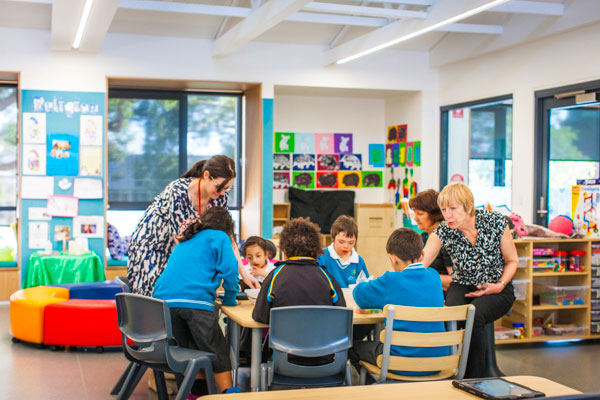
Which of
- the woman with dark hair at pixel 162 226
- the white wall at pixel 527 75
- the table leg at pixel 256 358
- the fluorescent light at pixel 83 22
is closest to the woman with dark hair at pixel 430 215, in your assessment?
the woman with dark hair at pixel 162 226

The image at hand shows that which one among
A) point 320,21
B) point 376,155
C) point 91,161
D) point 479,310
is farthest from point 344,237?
point 376,155

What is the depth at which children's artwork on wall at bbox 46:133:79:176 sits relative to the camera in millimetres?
7988

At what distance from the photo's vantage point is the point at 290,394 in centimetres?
198

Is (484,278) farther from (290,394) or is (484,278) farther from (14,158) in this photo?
(14,158)

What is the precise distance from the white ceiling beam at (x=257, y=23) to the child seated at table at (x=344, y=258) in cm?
210

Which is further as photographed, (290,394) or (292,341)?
(292,341)

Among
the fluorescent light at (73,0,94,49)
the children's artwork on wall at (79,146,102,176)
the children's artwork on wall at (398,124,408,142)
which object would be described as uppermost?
the fluorescent light at (73,0,94,49)

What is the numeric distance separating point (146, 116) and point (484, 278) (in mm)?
5910

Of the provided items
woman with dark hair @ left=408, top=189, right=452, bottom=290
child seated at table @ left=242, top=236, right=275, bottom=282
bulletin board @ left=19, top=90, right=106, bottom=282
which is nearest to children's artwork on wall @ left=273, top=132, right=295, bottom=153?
bulletin board @ left=19, top=90, right=106, bottom=282

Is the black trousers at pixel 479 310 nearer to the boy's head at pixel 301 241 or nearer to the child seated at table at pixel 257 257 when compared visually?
the boy's head at pixel 301 241

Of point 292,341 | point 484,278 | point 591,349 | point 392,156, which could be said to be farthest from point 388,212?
point 292,341

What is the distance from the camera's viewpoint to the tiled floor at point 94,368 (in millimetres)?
4742

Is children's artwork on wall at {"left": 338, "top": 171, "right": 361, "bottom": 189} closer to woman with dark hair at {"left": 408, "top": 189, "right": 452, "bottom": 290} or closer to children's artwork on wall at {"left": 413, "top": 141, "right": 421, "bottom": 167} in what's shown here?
children's artwork on wall at {"left": 413, "top": 141, "right": 421, "bottom": 167}

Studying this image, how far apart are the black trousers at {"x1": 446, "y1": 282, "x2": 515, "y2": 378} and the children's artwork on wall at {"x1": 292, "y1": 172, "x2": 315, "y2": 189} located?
208 inches
